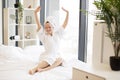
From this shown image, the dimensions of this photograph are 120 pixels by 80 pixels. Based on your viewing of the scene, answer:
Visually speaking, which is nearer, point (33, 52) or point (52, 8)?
point (33, 52)

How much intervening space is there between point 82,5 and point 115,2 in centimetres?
160

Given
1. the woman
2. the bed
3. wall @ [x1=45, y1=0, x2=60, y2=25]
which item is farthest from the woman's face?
wall @ [x1=45, y1=0, x2=60, y2=25]

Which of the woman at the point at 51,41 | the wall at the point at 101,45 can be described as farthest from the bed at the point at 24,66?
the wall at the point at 101,45

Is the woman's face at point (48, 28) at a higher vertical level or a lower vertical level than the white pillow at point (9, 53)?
higher

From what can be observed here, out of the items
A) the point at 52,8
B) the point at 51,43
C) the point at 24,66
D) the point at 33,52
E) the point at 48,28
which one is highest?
the point at 52,8

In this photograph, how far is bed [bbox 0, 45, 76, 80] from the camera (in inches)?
96.7

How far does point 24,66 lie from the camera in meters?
2.99

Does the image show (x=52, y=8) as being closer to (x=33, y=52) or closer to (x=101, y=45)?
(x=33, y=52)

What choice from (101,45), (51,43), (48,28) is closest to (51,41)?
(51,43)

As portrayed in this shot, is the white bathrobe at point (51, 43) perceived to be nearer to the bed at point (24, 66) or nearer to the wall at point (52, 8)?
the bed at point (24, 66)

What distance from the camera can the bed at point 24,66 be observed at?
8.06 feet

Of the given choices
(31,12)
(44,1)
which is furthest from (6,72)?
(44,1)

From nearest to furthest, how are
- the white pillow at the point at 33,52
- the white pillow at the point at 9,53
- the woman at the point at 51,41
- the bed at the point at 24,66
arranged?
the bed at the point at 24,66
the woman at the point at 51,41
the white pillow at the point at 9,53
the white pillow at the point at 33,52

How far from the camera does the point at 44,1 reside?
193 inches
